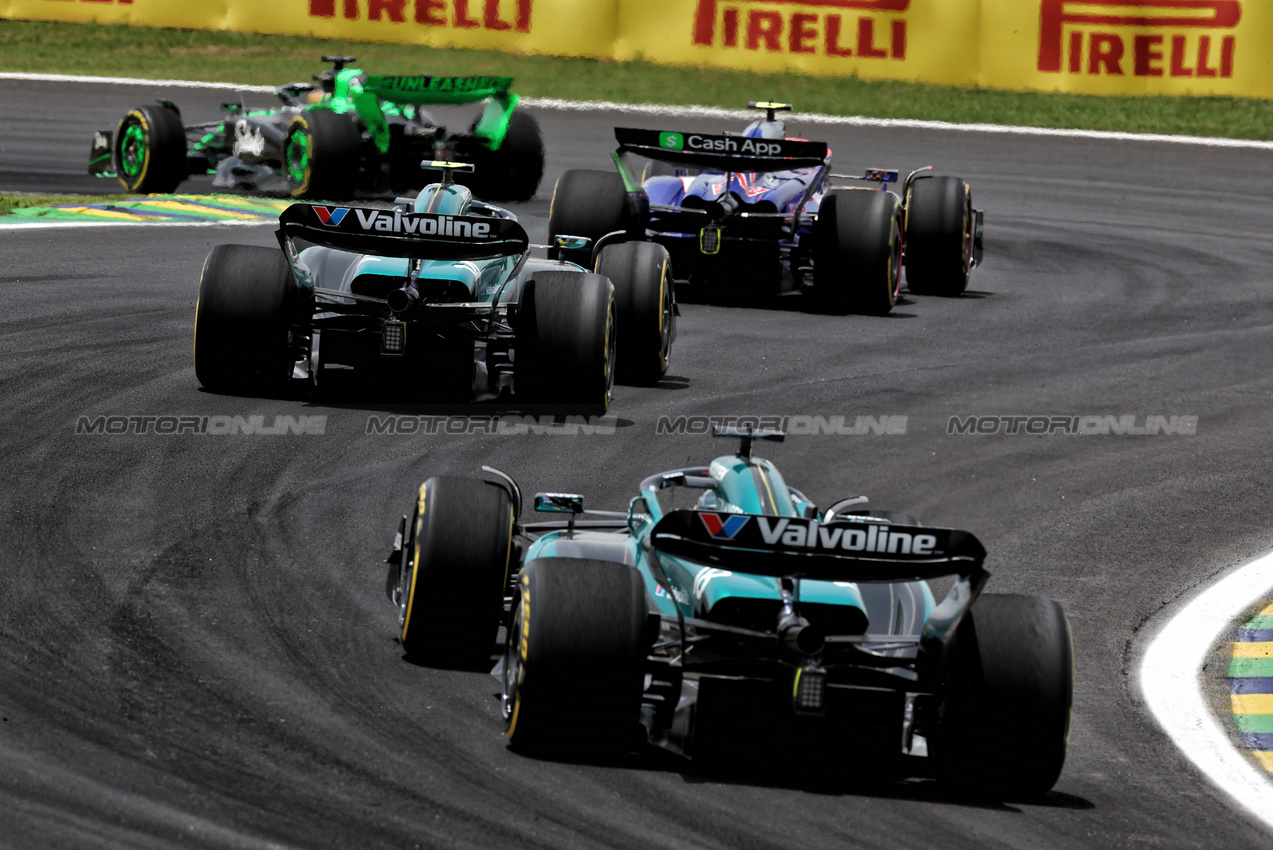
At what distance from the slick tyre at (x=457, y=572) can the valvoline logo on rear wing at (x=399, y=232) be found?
4.41 m

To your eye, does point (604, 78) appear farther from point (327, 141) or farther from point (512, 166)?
point (327, 141)

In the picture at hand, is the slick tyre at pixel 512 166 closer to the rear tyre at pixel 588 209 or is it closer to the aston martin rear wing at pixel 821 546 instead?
the rear tyre at pixel 588 209

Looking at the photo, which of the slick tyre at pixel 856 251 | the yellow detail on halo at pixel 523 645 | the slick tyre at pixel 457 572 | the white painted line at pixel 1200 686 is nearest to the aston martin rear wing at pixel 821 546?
the yellow detail on halo at pixel 523 645

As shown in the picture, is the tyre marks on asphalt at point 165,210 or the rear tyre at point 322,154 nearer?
the tyre marks on asphalt at point 165,210

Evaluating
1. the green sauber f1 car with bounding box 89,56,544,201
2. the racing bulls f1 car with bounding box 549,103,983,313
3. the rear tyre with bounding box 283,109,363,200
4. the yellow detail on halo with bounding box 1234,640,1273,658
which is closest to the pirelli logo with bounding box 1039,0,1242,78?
the green sauber f1 car with bounding box 89,56,544,201

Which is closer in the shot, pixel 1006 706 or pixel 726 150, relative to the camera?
pixel 1006 706

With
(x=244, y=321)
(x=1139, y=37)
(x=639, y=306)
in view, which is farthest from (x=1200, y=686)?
(x=1139, y=37)

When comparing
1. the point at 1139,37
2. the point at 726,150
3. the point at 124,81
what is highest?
the point at 1139,37

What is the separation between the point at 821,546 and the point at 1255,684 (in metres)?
3.11

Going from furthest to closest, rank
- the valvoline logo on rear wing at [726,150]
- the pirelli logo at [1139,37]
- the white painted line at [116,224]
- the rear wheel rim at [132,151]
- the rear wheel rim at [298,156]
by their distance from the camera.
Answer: the pirelli logo at [1139,37] → the rear wheel rim at [132,151] → the rear wheel rim at [298,156] → the white painted line at [116,224] → the valvoline logo on rear wing at [726,150]

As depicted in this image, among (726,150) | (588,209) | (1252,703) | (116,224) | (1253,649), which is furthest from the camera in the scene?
(116,224)

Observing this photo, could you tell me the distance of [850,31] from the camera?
29.3 m

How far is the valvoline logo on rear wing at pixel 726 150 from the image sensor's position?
624 inches

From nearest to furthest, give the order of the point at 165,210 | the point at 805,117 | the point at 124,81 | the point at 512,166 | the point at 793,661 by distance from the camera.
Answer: the point at 793,661, the point at 165,210, the point at 512,166, the point at 805,117, the point at 124,81
